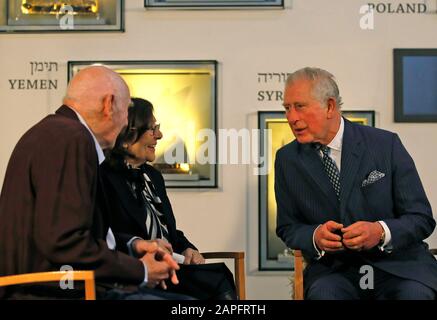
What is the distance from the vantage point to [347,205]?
2.69 metres

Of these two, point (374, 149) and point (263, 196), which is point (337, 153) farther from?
point (263, 196)

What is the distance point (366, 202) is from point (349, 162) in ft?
0.47

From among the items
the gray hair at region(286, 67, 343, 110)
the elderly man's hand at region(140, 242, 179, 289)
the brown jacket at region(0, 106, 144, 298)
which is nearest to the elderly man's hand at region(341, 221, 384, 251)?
the gray hair at region(286, 67, 343, 110)

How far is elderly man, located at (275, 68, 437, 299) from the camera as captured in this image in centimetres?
260

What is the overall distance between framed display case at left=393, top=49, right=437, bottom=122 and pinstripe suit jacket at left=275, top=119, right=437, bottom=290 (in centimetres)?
61

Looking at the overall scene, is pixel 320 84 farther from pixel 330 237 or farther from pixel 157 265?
pixel 157 265

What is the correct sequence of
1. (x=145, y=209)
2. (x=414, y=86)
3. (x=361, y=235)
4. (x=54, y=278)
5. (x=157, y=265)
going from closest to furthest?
1. (x=54, y=278)
2. (x=157, y=265)
3. (x=361, y=235)
4. (x=145, y=209)
5. (x=414, y=86)

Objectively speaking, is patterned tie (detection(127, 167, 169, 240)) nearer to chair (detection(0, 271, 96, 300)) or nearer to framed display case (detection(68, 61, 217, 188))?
framed display case (detection(68, 61, 217, 188))

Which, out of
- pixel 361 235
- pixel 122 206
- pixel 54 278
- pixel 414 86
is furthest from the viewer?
pixel 414 86

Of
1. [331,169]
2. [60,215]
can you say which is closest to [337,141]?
[331,169]

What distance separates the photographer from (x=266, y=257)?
3424mm

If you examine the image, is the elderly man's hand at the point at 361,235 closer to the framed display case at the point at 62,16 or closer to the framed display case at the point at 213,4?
the framed display case at the point at 213,4

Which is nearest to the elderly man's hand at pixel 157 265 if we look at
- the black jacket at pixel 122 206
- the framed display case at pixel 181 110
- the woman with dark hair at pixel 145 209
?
the woman with dark hair at pixel 145 209
